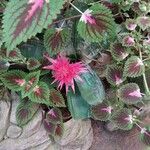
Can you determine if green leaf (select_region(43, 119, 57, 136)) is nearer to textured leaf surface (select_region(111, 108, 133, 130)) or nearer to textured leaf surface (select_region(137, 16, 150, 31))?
textured leaf surface (select_region(111, 108, 133, 130))

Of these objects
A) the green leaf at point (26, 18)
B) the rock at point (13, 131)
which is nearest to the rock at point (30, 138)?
the rock at point (13, 131)

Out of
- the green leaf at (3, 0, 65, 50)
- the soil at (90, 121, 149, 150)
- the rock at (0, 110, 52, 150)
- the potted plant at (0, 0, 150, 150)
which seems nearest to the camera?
the green leaf at (3, 0, 65, 50)

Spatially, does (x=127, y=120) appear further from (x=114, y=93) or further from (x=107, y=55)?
(x=107, y=55)

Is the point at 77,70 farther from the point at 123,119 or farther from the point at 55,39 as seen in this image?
the point at 123,119

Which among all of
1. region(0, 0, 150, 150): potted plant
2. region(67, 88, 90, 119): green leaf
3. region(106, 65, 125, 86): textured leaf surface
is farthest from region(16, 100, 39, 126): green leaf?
region(106, 65, 125, 86): textured leaf surface

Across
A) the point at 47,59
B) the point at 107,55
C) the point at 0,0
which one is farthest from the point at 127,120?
the point at 0,0
